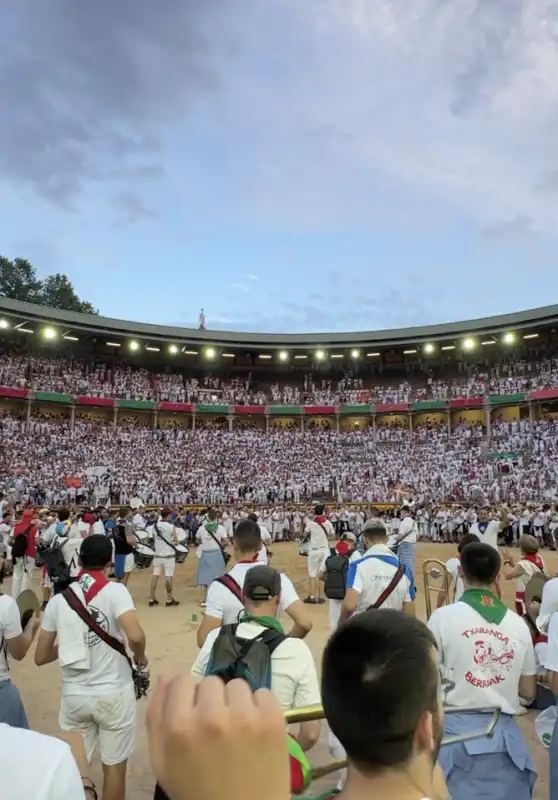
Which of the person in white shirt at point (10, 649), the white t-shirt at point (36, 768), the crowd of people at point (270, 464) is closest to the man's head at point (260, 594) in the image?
the white t-shirt at point (36, 768)

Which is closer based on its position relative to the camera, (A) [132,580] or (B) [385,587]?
(B) [385,587]

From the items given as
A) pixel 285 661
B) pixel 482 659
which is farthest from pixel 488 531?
pixel 285 661

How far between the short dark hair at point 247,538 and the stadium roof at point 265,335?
37441 millimetres

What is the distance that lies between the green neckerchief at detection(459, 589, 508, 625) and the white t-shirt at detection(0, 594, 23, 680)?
3.48 m

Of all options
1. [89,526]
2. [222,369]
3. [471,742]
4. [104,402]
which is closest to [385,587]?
[471,742]

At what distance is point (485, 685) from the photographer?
3.38m

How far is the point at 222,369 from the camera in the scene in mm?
47906

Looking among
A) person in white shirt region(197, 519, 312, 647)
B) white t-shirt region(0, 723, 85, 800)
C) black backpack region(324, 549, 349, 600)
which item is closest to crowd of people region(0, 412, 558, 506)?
black backpack region(324, 549, 349, 600)

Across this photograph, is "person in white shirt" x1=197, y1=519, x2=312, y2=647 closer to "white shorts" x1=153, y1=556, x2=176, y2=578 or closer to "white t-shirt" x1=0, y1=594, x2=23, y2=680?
"white t-shirt" x1=0, y1=594, x2=23, y2=680

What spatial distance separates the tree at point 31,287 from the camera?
58375 millimetres

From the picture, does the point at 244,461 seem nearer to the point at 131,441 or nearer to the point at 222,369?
the point at 131,441

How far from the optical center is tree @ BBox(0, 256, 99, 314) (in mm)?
58375

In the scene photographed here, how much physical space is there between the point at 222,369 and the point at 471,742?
4544 cm

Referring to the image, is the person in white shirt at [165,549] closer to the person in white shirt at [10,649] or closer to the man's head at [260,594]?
the person in white shirt at [10,649]
